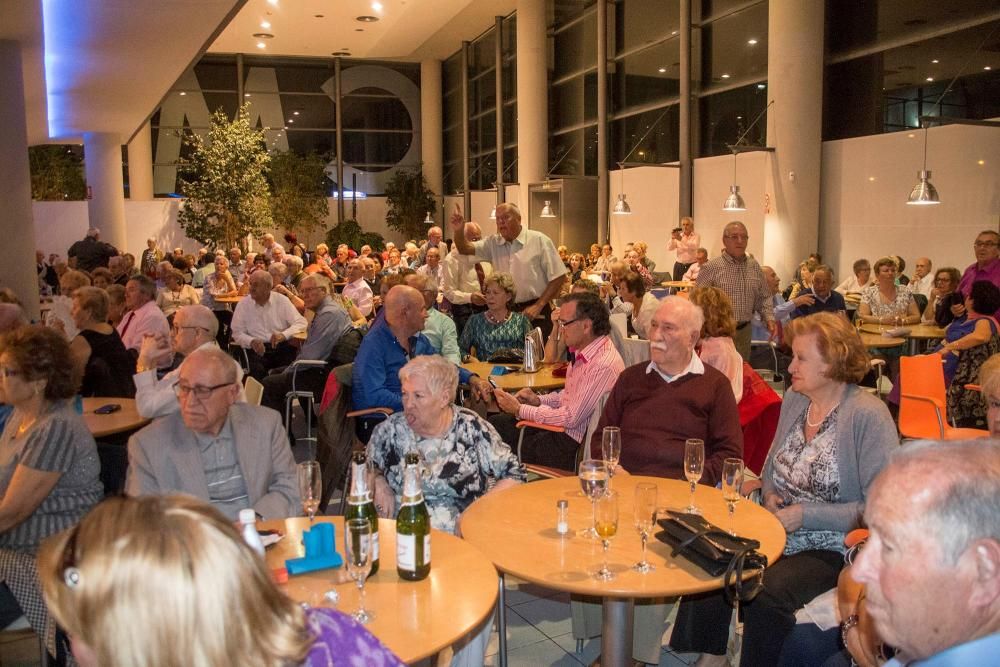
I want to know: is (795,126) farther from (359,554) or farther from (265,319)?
(359,554)

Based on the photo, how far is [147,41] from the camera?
8180 millimetres

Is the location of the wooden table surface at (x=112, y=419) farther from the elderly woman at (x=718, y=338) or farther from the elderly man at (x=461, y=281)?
the elderly man at (x=461, y=281)

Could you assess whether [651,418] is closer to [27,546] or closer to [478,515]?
[478,515]

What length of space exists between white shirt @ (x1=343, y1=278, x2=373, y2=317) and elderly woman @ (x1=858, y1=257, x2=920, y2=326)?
552 cm

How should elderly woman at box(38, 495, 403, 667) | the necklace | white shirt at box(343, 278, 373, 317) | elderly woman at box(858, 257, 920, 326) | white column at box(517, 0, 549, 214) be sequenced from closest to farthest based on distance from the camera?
1. elderly woman at box(38, 495, 403, 667)
2. the necklace
3. elderly woman at box(858, 257, 920, 326)
4. white shirt at box(343, 278, 373, 317)
5. white column at box(517, 0, 549, 214)

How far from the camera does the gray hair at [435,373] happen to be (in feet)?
10.5

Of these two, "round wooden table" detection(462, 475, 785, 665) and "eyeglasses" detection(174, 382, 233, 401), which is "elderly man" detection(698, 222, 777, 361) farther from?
"eyeglasses" detection(174, 382, 233, 401)

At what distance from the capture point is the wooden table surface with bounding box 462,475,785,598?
93.1 inches

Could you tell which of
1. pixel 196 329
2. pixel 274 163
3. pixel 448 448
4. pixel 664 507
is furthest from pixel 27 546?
pixel 274 163

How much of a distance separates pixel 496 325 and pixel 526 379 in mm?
1037

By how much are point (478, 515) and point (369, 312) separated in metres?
7.61

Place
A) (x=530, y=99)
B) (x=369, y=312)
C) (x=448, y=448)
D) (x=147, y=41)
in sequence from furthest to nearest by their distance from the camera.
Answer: (x=530, y=99) → (x=369, y=312) → (x=147, y=41) → (x=448, y=448)

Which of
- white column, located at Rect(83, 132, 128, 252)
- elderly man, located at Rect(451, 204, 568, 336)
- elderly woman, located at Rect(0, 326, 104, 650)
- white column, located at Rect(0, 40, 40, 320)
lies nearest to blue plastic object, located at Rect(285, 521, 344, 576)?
elderly woman, located at Rect(0, 326, 104, 650)

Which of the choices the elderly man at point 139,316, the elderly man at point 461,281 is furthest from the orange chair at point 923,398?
the elderly man at point 139,316
